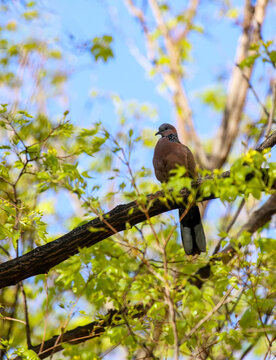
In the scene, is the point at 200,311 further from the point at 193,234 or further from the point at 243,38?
the point at 243,38

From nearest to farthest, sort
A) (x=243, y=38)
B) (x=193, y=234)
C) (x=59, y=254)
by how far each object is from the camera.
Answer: (x=59, y=254), (x=193, y=234), (x=243, y=38)

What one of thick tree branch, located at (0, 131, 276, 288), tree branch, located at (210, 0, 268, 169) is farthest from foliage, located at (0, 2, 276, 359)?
tree branch, located at (210, 0, 268, 169)

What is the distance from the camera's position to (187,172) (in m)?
5.01

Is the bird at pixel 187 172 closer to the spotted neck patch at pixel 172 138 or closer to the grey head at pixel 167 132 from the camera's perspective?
the spotted neck patch at pixel 172 138

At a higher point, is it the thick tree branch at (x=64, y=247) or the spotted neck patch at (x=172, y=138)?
the spotted neck patch at (x=172, y=138)

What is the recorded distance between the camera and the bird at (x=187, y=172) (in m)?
4.66

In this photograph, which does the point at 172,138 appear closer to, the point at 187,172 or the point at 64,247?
the point at 187,172

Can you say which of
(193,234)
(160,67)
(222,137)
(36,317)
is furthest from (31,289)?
(160,67)

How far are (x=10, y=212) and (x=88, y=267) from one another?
2.30 ft

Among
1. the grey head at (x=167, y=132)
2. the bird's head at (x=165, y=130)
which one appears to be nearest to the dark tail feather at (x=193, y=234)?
the grey head at (x=167, y=132)

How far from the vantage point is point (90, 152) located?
12.4ft

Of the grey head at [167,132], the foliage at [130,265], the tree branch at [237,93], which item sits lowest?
the foliage at [130,265]

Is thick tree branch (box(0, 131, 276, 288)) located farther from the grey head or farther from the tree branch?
the tree branch

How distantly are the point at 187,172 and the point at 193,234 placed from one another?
0.70 metres
